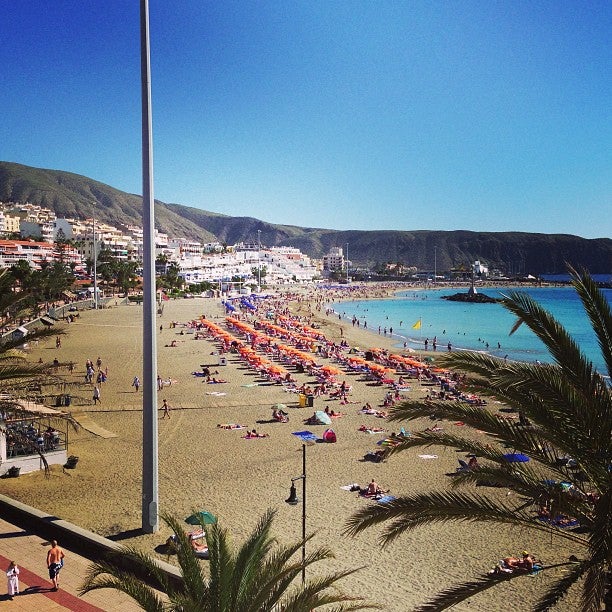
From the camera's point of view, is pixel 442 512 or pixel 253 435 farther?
pixel 253 435

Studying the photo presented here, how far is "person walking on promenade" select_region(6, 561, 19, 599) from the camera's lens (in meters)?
6.59

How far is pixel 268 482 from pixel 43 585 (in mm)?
5814

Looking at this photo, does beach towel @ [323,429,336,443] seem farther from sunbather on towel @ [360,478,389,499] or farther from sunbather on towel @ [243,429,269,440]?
sunbather on towel @ [360,478,389,499]

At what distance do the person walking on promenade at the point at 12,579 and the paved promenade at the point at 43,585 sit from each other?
9 centimetres

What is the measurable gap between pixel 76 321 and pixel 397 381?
29424 mm

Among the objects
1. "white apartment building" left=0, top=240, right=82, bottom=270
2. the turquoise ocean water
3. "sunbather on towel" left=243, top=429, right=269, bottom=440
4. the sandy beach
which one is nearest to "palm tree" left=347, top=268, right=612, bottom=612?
the sandy beach

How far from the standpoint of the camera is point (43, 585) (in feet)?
23.3

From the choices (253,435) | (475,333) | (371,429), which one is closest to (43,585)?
(253,435)

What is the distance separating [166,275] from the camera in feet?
297

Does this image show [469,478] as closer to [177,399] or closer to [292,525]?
[292,525]

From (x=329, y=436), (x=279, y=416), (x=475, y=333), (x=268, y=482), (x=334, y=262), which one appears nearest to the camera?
(x=268, y=482)

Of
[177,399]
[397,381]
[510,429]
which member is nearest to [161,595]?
[510,429]

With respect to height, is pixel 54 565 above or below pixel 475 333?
above

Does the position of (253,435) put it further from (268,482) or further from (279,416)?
(268,482)
